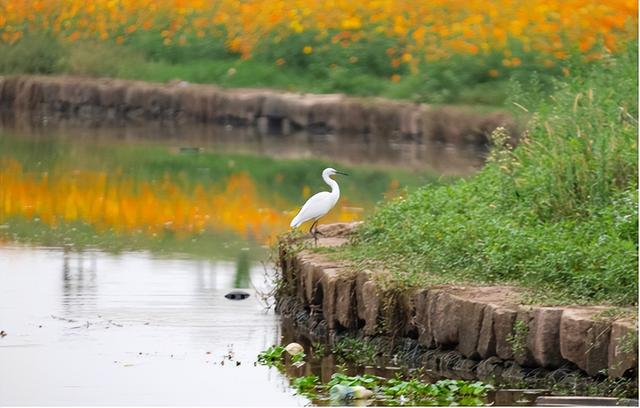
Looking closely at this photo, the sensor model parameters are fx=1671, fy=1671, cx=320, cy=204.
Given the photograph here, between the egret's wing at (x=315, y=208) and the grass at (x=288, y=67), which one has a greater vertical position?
the egret's wing at (x=315, y=208)

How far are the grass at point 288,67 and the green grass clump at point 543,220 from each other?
→ 407 inches

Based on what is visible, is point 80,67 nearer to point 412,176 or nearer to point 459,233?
point 412,176

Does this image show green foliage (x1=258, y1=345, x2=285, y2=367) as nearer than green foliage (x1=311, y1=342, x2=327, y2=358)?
Yes

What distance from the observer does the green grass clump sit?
9.39 metres

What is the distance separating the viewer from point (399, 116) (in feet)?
79.6

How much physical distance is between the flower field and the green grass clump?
26.5 ft

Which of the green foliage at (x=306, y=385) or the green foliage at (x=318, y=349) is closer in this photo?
the green foliage at (x=306, y=385)

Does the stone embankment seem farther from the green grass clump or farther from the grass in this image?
the grass

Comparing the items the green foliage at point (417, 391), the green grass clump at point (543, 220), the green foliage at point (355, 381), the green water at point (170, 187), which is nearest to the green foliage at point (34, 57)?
the green water at point (170, 187)

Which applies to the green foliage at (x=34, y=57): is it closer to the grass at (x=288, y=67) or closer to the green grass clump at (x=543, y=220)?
the grass at (x=288, y=67)

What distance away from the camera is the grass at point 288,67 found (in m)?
23.9

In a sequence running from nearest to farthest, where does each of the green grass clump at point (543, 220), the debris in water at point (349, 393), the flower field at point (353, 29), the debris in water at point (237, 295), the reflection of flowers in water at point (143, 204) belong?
the debris in water at point (349, 393) < the green grass clump at point (543, 220) < the debris in water at point (237, 295) < the reflection of flowers in water at point (143, 204) < the flower field at point (353, 29)

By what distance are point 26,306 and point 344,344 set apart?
269cm

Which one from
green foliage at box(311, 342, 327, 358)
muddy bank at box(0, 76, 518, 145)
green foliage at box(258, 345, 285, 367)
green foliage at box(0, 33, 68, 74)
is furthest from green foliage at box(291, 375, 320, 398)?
green foliage at box(0, 33, 68, 74)
